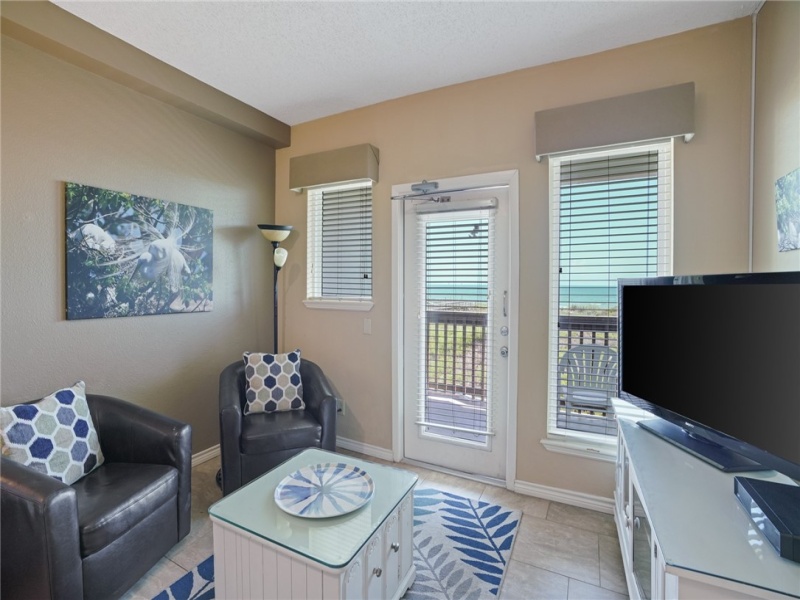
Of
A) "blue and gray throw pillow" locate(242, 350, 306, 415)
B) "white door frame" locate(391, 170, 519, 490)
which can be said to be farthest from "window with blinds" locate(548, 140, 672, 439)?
"blue and gray throw pillow" locate(242, 350, 306, 415)

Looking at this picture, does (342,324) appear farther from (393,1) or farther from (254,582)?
(393,1)

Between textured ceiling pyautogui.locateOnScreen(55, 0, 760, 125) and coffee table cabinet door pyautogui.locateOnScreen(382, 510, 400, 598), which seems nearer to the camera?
coffee table cabinet door pyautogui.locateOnScreen(382, 510, 400, 598)

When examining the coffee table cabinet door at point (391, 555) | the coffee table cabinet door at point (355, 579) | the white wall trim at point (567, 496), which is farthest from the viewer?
the white wall trim at point (567, 496)

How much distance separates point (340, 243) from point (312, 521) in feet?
7.46

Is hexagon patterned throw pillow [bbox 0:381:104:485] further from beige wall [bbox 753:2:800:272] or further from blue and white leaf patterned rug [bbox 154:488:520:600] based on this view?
beige wall [bbox 753:2:800:272]

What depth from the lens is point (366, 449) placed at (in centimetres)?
308

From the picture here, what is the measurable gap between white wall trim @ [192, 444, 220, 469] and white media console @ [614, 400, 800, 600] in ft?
9.39

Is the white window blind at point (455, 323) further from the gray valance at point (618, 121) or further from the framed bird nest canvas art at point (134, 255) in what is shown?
the framed bird nest canvas art at point (134, 255)

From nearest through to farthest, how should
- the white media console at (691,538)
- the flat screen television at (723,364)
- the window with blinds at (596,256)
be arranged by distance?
1. the white media console at (691,538)
2. the flat screen television at (723,364)
3. the window with blinds at (596,256)

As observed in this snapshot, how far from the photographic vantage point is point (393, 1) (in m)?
1.87

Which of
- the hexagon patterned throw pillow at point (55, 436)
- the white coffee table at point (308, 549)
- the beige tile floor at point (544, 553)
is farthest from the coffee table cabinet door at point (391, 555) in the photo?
the hexagon patterned throw pillow at point (55, 436)

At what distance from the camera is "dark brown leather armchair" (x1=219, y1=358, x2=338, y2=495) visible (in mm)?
2305

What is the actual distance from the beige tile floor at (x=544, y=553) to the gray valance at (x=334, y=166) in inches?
95.0

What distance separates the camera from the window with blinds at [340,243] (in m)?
3.11
